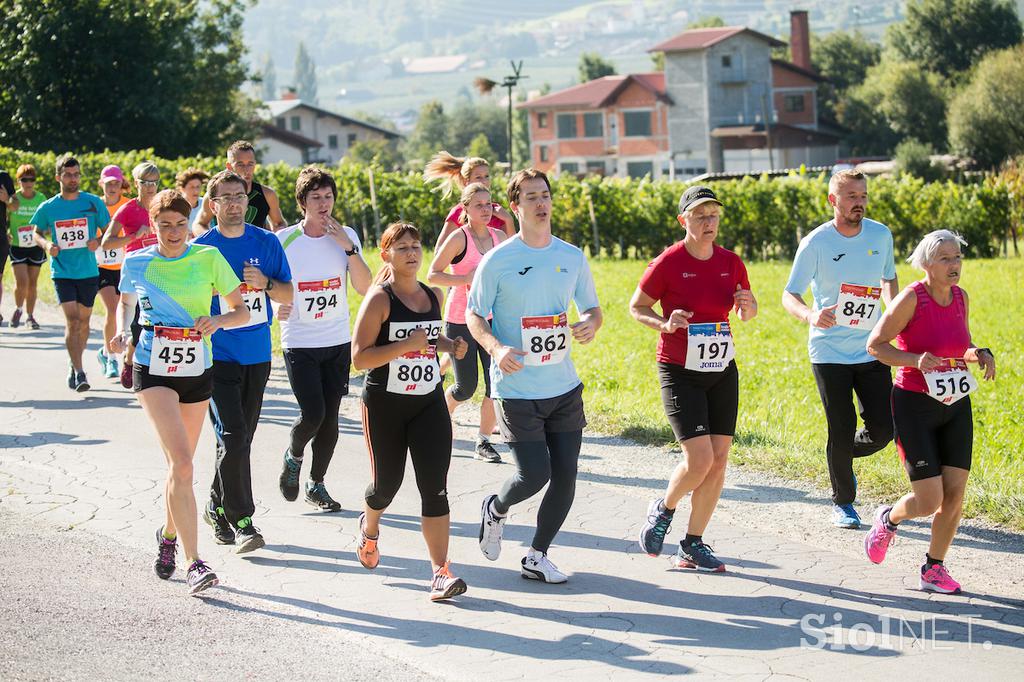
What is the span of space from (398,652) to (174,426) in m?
1.70

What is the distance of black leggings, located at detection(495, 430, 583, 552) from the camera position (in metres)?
6.52

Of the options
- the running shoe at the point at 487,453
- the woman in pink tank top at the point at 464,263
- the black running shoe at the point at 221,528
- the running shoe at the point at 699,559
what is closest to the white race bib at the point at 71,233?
the woman in pink tank top at the point at 464,263

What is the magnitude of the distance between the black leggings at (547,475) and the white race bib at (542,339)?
41 centimetres

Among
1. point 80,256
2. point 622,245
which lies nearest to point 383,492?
point 80,256

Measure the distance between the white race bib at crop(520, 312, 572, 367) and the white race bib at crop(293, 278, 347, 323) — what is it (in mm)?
1881

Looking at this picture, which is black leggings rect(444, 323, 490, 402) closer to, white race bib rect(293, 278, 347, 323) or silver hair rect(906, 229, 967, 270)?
white race bib rect(293, 278, 347, 323)

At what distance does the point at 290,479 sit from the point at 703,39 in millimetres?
97854

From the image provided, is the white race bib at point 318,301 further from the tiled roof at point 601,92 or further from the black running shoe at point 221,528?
the tiled roof at point 601,92

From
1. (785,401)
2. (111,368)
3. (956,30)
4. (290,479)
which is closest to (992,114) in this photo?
(956,30)

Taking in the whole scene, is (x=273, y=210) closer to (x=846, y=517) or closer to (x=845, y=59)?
(x=846, y=517)

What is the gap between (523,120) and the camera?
143m

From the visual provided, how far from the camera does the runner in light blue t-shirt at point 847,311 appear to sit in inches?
297

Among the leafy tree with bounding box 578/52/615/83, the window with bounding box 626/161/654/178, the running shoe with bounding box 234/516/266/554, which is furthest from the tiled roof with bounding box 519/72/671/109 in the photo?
the running shoe with bounding box 234/516/266/554

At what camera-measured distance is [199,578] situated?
6.49 metres
